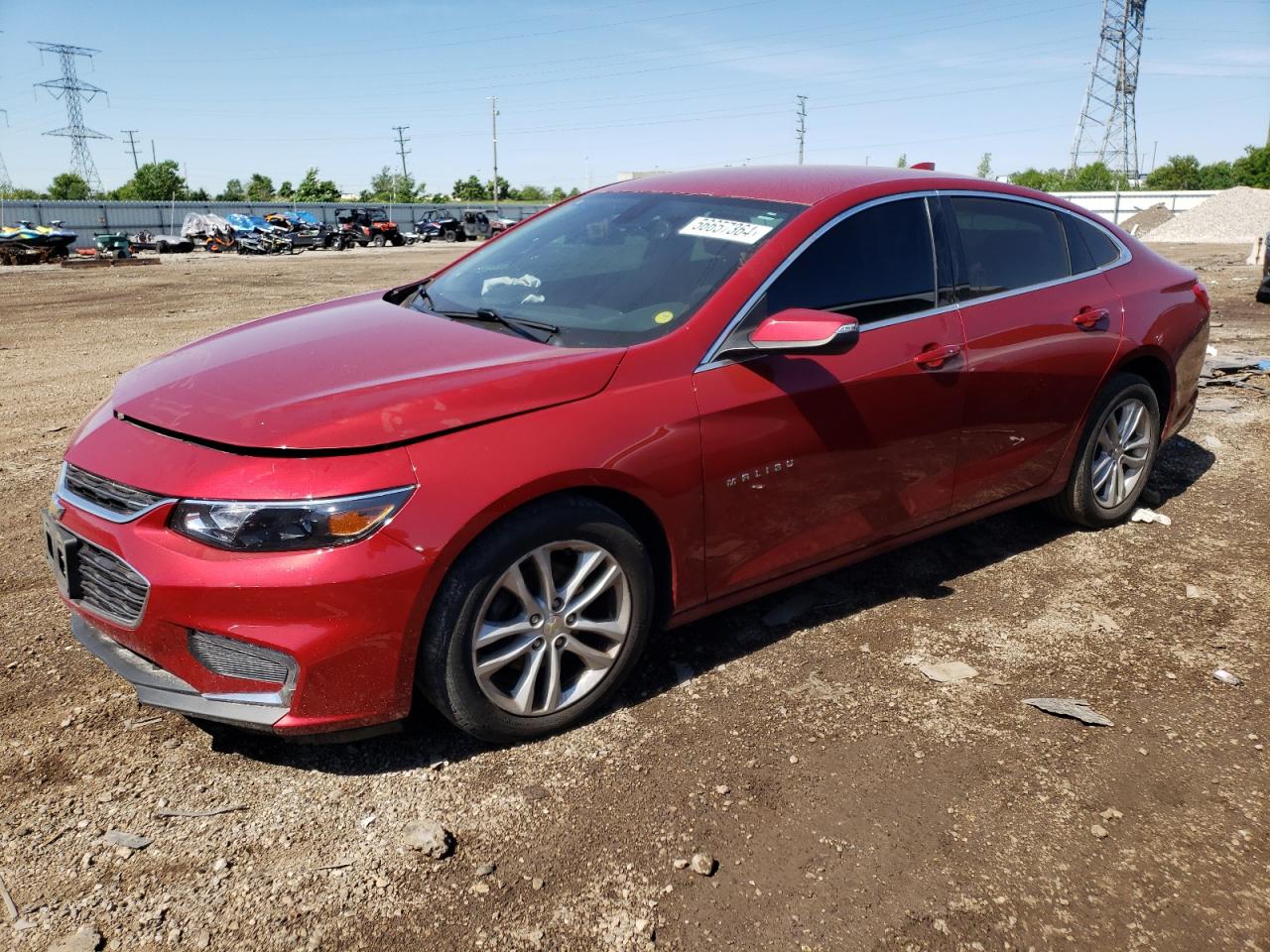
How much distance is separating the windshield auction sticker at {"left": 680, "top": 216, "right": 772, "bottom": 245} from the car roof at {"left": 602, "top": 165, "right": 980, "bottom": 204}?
8.0 inches

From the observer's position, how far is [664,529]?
124 inches

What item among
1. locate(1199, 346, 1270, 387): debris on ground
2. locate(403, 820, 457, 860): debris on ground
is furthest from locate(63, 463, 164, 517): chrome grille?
locate(1199, 346, 1270, 387): debris on ground

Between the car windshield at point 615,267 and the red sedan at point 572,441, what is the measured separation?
2 cm

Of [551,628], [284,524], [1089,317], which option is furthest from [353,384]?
[1089,317]

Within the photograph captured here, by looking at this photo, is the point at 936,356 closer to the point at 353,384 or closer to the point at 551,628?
the point at 551,628

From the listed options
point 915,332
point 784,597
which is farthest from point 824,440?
point 784,597

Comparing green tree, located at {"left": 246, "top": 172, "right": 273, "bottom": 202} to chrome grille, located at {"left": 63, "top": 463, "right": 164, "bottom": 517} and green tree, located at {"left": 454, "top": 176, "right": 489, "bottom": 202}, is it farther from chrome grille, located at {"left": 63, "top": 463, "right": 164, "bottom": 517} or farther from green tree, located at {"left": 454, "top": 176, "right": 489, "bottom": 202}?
chrome grille, located at {"left": 63, "top": 463, "right": 164, "bottom": 517}

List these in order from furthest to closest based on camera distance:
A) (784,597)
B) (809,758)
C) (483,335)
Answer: (784,597) < (483,335) < (809,758)

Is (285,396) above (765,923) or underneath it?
above

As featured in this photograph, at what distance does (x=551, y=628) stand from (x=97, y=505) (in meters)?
1.34

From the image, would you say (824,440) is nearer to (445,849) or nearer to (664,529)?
(664,529)

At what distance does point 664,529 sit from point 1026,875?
1.39 meters

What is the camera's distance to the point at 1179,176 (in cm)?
8056

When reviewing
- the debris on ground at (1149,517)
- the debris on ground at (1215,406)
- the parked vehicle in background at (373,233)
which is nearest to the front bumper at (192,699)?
the debris on ground at (1149,517)
